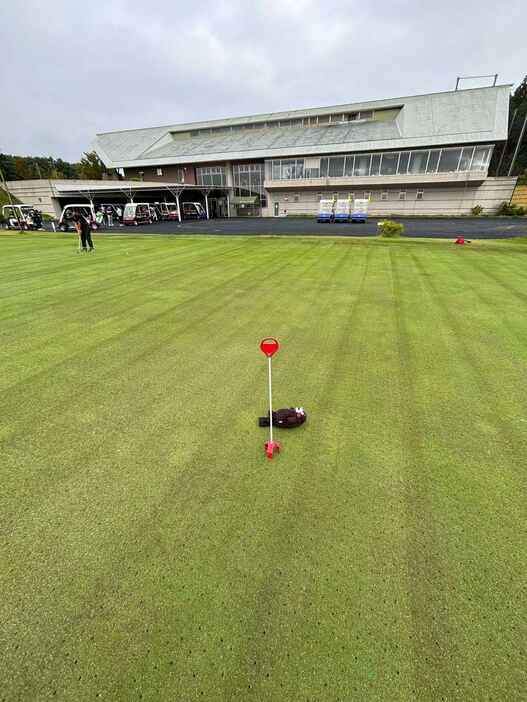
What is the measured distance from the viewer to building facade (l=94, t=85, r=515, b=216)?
40719 millimetres

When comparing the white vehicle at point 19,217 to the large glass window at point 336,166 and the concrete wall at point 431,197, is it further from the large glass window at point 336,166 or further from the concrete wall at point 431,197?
the large glass window at point 336,166

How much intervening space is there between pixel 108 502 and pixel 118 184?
2036 inches

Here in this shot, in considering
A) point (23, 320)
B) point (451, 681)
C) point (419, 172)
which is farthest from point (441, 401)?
point (419, 172)

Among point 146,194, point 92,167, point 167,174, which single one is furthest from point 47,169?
point 146,194

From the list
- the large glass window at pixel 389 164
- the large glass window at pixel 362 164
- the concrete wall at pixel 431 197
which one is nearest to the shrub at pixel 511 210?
the concrete wall at pixel 431 197

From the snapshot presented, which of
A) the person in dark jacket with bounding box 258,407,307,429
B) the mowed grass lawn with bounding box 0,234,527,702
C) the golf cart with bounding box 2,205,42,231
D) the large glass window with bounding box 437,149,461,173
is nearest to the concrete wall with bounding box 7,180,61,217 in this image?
the golf cart with bounding box 2,205,42,231

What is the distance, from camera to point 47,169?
91.6m

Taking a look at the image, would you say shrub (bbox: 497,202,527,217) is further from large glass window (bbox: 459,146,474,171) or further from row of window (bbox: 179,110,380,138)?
row of window (bbox: 179,110,380,138)

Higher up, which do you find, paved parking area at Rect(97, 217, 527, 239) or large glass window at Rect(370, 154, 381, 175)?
large glass window at Rect(370, 154, 381, 175)

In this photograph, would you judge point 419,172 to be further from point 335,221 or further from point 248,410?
point 248,410

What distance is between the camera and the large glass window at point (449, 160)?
133 feet

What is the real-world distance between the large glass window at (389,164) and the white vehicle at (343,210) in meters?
14.2

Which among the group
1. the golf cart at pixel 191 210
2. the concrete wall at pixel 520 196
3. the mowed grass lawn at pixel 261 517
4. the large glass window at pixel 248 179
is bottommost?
the mowed grass lawn at pixel 261 517

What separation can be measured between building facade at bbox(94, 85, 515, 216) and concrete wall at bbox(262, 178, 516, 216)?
12 cm
